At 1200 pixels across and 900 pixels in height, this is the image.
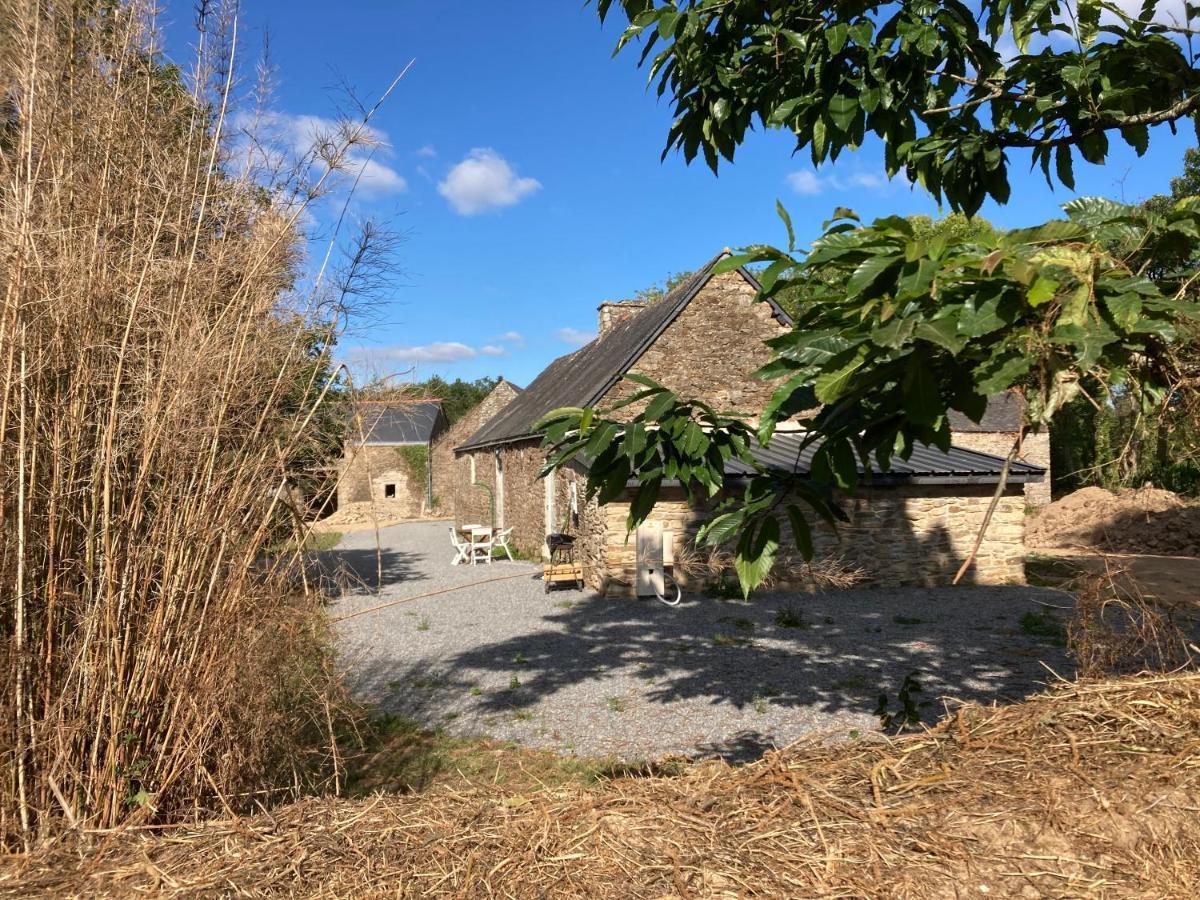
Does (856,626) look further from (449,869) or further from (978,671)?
(449,869)

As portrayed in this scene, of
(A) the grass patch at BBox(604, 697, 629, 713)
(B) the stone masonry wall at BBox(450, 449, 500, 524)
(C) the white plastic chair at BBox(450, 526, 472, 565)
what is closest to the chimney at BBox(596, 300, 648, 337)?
(B) the stone masonry wall at BBox(450, 449, 500, 524)

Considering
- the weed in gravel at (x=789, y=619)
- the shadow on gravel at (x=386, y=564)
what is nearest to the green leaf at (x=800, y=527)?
the weed in gravel at (x=789, y=619)

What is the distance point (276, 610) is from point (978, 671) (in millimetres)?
6728

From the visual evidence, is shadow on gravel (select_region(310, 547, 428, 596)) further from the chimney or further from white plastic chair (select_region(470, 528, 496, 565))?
the chimney

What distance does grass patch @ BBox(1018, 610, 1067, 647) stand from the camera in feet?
29.4

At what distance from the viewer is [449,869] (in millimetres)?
1981

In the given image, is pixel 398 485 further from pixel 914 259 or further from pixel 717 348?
pixel 914 259

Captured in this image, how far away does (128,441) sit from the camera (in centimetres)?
269

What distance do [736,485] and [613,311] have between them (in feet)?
36.7

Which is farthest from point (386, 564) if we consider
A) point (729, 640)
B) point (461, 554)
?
point (729, 640)

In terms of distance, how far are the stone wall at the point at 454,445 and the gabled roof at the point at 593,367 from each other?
464 centimetres

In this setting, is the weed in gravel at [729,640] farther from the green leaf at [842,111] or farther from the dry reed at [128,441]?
the green leaf at [842,111]

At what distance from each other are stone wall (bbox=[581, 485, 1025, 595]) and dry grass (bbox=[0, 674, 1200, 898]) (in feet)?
33.0

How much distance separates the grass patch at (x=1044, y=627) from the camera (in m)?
8.97
